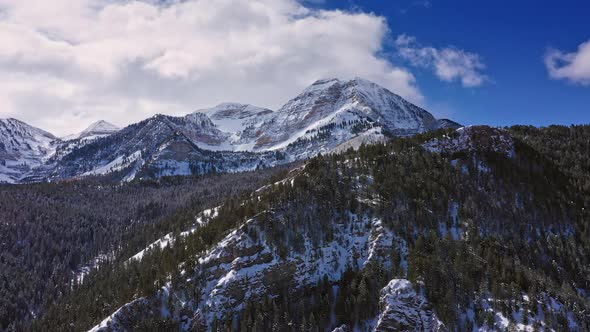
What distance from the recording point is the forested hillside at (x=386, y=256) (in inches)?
3073

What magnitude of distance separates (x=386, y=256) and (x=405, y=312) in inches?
685

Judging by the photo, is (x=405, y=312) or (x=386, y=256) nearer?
(x=405, y=312)

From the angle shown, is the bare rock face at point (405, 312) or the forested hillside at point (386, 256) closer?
the bare rock face at point (405, 312)

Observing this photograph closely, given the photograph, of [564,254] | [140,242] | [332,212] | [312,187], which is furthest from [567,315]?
[140,242]

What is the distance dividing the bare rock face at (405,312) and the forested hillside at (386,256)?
21cm

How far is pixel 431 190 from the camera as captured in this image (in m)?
108

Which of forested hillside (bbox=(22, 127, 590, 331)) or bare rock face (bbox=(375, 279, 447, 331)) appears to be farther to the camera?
forested hillside (bbox=(22, 127, 590, 331))

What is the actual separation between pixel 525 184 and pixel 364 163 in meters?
39.0

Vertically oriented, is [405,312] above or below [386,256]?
below

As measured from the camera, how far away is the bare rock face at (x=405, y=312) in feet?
243

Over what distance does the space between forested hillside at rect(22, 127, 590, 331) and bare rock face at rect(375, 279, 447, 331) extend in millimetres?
213

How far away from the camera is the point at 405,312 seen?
246 ft

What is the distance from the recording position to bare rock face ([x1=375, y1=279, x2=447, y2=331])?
74.1 m

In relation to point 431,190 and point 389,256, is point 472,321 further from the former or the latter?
point 431,190
